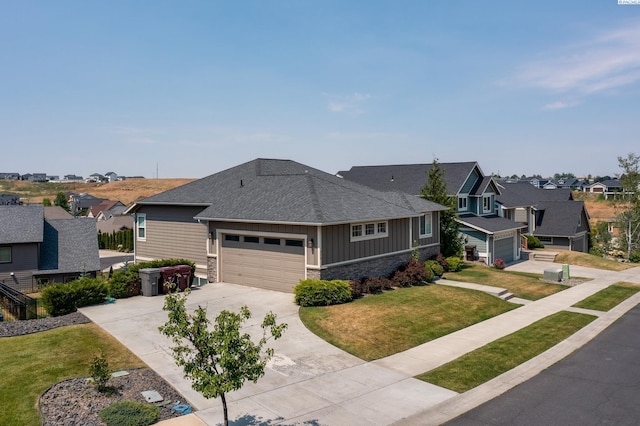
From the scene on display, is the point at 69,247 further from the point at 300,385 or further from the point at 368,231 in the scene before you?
the point at 300,385

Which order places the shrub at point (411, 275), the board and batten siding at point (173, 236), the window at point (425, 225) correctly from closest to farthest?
the shrub at point (411, 275)
the board and batten siding at point (173, 236)
the window at point (425, 225)

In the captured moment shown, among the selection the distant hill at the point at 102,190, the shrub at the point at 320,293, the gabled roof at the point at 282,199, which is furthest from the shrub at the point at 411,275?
the distant hill at the point at 102,190

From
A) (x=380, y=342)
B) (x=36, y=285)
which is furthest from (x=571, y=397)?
(x=36, y=285)

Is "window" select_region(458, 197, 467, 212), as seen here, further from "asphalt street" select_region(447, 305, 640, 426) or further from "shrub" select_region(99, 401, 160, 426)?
"shrub" select_region(99, 401, 160, 426)

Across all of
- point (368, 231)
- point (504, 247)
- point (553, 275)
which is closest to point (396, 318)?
point (368, 231)

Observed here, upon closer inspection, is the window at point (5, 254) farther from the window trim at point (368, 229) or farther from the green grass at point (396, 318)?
the window trim at point (368, 229)

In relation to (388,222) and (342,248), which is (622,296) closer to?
(388,222)

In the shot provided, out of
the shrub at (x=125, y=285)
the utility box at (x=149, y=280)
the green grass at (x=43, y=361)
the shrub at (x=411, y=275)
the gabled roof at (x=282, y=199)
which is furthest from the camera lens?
the shrub at (x=411, y=275)
